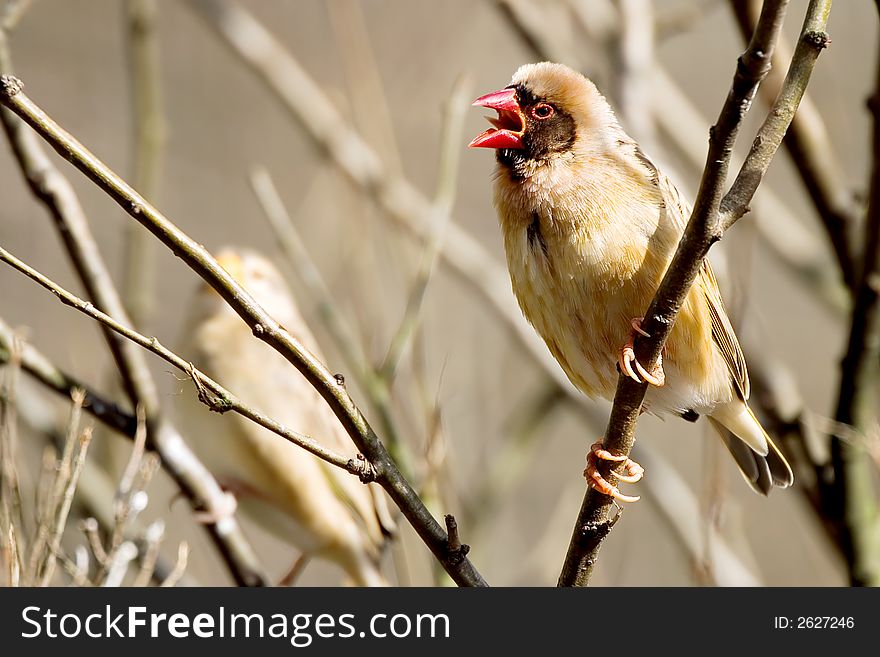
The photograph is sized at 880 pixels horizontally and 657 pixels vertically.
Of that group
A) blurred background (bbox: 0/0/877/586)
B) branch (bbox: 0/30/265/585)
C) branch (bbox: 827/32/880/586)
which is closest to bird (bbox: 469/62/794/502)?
blurred background (bbox: 0/0/877/586)

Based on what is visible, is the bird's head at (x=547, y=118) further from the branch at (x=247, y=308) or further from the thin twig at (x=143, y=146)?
the thin twig at (x=143, y=146)

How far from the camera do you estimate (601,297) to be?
8.73ft

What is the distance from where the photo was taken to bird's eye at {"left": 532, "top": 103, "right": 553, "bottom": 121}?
2932 mm

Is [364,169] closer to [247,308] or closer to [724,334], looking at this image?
[724,334]

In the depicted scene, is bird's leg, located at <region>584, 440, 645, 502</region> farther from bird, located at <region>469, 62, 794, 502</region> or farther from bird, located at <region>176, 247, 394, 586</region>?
bird, located at <region>176, 247, 394, 586</region>

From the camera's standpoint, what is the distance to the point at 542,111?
2938 millimetres

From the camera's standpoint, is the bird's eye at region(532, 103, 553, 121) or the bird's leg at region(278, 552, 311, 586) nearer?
the bird's eye at region(532, 103, 553, 121)

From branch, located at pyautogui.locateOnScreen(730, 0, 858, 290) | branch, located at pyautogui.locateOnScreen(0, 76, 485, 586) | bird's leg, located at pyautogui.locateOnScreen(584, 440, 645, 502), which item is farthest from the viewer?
branch, located at pyautogui.locateOnScreen(730, 0, 858, 290)

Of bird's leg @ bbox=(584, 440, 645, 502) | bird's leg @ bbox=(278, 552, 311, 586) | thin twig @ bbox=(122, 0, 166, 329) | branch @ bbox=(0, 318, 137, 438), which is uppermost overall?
thin twig @ bbox=(122, 0, 166, 329)

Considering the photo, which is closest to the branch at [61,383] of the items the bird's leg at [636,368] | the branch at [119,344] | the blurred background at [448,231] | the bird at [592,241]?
the branch at [119,344]

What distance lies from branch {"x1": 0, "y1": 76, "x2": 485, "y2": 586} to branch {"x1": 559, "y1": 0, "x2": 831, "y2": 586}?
294mm
